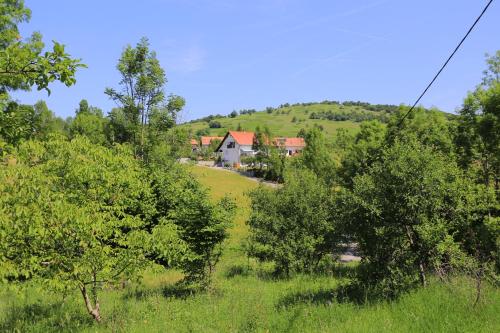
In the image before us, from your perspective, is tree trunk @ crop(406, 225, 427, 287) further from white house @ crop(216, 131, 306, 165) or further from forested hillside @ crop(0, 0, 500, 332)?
white house @ crop(216, 131, 306, 165)

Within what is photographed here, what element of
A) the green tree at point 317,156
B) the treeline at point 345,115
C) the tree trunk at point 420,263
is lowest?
the tree trunk at point 420,263

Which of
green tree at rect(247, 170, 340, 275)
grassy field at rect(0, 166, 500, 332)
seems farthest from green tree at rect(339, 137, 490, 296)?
green tree at rect(247, 170, 340, 275)

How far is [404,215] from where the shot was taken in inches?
349

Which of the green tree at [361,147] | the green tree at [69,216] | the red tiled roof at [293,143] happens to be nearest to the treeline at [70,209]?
the green tree at [69,216]

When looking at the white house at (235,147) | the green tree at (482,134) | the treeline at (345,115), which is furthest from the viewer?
the treeline at (345,115)

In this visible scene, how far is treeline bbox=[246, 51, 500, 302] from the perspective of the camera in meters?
8.69

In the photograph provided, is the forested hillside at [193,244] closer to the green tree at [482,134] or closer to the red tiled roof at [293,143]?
the green tree at [482,134]

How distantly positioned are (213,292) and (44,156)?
7.12 meters

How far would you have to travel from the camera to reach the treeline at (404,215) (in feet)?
28.5

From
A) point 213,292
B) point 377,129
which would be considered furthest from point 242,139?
point 213,292

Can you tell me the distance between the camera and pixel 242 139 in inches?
4129

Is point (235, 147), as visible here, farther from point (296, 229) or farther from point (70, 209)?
point (70, 209)

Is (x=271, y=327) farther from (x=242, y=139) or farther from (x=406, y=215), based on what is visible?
(x=242, y=139)

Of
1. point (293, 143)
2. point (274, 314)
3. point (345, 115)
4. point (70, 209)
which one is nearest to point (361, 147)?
point (274, 314)
